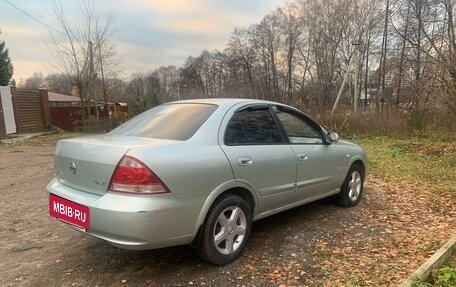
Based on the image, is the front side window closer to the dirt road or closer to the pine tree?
the dirt road

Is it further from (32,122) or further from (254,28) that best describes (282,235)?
(254,28)

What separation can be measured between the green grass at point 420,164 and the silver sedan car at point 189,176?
3755 mm

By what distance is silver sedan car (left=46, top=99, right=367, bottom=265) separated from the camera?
2854 millimetres

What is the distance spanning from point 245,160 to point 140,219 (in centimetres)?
116

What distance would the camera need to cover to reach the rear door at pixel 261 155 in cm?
349

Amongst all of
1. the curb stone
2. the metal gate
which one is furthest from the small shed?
the curb stone

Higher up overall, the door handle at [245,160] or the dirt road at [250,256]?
the door handle at [245,160]

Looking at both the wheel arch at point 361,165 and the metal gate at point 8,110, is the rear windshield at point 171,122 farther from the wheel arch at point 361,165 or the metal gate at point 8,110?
the metal gate at point 8,110

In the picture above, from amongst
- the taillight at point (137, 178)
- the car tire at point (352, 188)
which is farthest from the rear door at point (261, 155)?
the car tire at point (352, 188)

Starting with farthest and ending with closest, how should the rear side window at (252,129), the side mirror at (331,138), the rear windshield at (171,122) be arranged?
1. the side mirror at (331,138)
2. the rear side window at (252,129)
3. the rear windshield at (171,122)

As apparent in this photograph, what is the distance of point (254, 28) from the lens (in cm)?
4391

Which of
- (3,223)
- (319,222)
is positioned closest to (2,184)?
(3,223)

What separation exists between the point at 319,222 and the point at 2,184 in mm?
6064

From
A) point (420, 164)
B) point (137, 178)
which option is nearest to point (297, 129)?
point (137, 178)
